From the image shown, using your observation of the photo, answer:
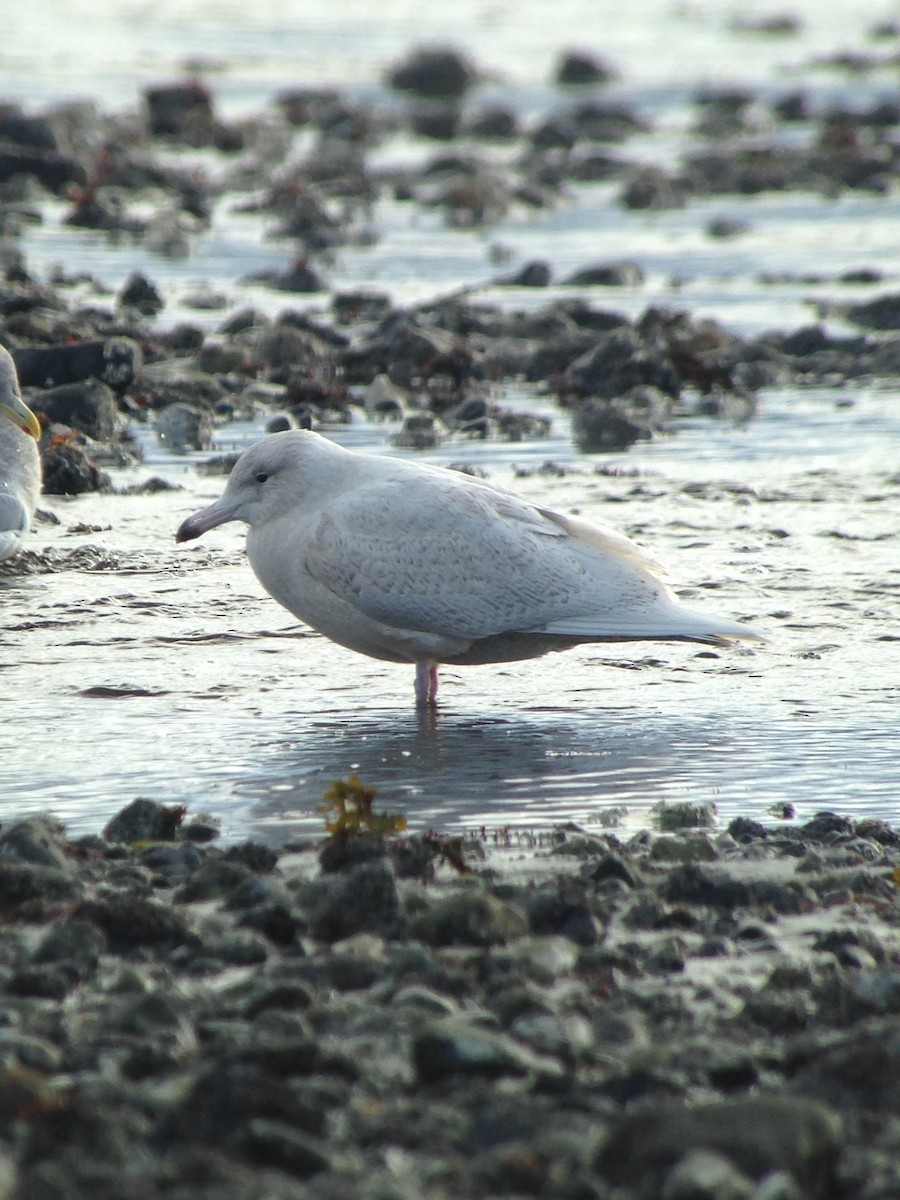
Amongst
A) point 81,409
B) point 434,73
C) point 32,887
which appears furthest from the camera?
point 434,73

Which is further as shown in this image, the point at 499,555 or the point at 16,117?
the point at 16,117

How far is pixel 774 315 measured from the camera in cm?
A: 1520

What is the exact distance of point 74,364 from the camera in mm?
11461

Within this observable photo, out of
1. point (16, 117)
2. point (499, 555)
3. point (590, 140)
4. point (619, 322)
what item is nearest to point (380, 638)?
point (499, 555)

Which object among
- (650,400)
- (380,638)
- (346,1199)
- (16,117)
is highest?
(16,117)

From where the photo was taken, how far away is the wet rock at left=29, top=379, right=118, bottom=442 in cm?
1080

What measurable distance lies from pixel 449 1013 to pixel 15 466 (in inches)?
200

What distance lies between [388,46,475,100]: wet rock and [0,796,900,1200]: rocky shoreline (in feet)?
88.4

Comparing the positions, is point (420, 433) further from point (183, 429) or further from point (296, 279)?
point (296, 279)

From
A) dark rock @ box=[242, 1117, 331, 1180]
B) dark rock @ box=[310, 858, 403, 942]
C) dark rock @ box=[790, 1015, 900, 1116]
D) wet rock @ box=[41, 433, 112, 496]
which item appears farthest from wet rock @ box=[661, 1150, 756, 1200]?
wet rock @ box=[41, 433, 112, 496]

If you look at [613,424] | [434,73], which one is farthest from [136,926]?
[434,73]

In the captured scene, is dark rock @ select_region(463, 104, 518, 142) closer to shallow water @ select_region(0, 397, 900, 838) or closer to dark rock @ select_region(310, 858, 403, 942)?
shallow water @ select_region(0, 397, 900, 838)

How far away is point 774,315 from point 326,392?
4.86 meters

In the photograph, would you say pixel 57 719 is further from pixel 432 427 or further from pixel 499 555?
pixel 432 427
